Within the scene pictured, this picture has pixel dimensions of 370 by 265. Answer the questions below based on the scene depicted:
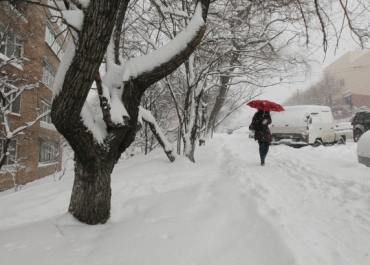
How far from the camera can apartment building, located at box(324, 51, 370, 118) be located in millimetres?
38531

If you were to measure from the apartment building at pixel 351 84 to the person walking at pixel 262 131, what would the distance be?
39644mm

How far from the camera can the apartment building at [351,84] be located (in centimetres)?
3853

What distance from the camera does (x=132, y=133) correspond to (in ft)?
9.39

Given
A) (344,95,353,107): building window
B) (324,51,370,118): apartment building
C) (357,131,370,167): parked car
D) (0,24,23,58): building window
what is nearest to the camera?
(357,131,370,167): parked car

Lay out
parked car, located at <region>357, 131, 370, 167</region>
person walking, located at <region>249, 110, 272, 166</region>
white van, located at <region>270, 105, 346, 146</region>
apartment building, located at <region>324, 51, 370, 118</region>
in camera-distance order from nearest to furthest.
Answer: parked car, located at <region>357, 131, 370, 167</region>
person walking, located at <region>249, 110, 272, 166</region>
white van, located at <region>270, 105, 346, 146</region>
apartment building, located at <region>324, 51, 370, 118</region>

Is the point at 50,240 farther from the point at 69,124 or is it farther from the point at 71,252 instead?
the point at 69,124

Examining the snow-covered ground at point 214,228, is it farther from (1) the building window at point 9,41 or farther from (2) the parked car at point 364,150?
(1) the building window at point 9,41

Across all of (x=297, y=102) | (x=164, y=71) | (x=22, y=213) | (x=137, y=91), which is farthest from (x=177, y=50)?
(x=297, y=102)

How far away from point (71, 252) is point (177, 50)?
2.33 m

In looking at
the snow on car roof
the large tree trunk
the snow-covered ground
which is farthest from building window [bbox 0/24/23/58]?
the snow on car roof

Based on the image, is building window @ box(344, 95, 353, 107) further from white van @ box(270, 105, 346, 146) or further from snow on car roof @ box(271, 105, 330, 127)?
snow on car roof @ box(271, 105, 330, 127)

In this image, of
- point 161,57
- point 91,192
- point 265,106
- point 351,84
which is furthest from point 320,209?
point 351,84

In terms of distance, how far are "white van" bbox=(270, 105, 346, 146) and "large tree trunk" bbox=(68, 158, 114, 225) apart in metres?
9.53

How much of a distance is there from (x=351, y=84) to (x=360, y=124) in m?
37.4
